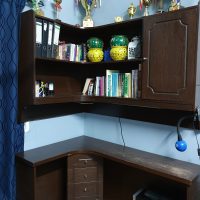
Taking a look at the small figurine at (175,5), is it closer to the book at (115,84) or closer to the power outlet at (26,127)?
the book at (115,84)

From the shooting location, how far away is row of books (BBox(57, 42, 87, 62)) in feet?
6.81

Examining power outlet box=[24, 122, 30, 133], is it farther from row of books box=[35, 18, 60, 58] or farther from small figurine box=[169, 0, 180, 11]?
small figurine box=[169, 0, 180, 11]

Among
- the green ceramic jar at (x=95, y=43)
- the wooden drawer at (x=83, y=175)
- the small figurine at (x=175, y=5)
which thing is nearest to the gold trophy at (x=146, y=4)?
the small figurine at (x=175, y=5)

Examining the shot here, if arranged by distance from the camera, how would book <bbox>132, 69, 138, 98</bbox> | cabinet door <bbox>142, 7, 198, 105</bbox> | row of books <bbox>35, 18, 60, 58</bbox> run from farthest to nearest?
1. book <bbox>132, 69, 138, 98</bbox>
2. row of books <bbox>35, 18, 60, 58</bbox>
3. cabinet door <bbox>142, 7, 198, 105</bbox>

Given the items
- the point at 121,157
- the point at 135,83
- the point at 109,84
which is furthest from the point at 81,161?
the point at 135,83

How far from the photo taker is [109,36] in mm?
2287

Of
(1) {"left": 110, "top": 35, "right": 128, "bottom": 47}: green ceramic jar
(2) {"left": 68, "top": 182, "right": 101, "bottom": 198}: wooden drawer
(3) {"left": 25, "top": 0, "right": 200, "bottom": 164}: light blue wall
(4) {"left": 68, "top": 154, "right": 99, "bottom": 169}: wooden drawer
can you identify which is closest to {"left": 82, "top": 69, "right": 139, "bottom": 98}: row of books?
Answer: (1) {"left": 110, "top": 35, "right": 128, "bottom": 47}: green ceramic jar

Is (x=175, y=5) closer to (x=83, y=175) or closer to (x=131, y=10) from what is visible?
(x=131, y=10)

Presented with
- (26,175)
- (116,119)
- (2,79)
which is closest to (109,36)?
(116,119)

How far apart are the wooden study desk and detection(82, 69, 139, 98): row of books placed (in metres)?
0.54

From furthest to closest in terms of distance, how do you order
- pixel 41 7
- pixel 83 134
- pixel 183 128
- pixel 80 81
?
pixel 83 134
pixel 80 81
pixel 41 7
pixel 183 128

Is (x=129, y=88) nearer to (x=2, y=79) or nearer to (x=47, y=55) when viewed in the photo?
(x=47, y=55)

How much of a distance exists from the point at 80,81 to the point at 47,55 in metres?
0.68

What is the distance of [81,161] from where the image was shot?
2098mm
